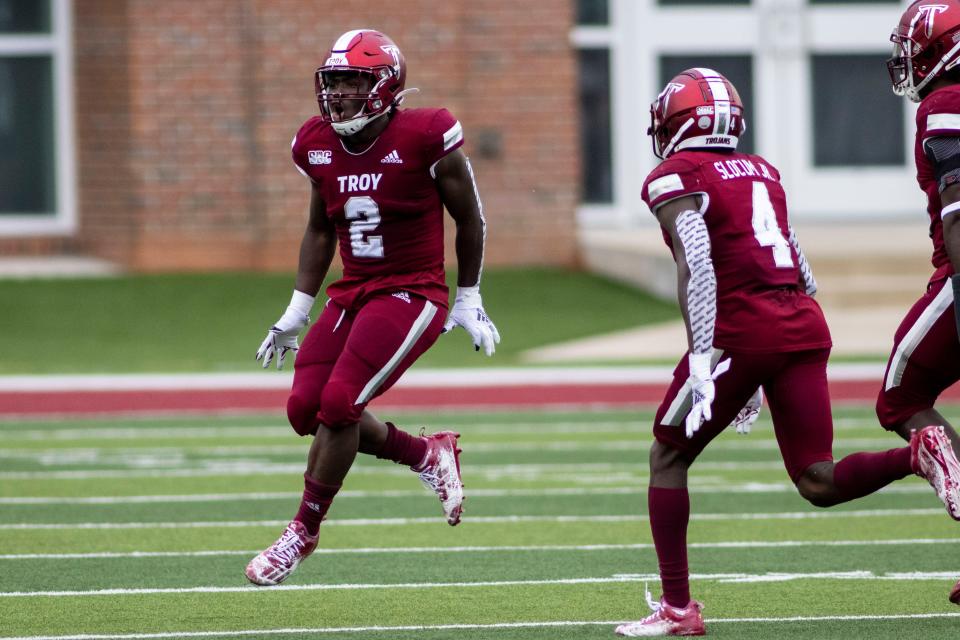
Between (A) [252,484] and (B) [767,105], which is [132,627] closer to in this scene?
(A) [252,484]

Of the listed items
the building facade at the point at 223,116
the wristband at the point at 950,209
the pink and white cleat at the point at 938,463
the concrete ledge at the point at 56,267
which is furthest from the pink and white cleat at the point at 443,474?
the concrete ledge at the point at 56,267

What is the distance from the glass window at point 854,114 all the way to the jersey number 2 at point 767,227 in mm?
16745

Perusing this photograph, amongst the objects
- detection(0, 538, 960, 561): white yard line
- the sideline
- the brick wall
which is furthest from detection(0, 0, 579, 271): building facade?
detection(0, 538, 960, 561): white yard line

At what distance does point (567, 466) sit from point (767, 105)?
1258 cm

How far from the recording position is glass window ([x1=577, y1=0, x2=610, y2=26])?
2105 cm

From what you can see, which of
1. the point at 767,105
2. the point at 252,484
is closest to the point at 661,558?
the point at 252,484

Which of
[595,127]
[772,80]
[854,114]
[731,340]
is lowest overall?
[731,340]

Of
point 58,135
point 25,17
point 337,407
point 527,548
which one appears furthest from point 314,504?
point 25,17

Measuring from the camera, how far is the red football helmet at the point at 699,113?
17.5 feet

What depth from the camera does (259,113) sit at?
1756 centimetres

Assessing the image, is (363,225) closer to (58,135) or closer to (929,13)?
(929,13)

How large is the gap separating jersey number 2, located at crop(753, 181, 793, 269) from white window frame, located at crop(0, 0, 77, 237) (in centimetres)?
1440

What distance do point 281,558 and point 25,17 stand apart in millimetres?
14182

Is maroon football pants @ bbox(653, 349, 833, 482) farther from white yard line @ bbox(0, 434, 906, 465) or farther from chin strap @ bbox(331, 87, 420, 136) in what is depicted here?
white yard line @ bbox(0, 434, 906, 465)
